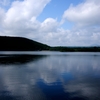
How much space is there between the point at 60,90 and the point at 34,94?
3.02 metres

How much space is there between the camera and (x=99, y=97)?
14336mm

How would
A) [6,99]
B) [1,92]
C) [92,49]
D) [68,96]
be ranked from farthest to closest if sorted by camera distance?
[92,49]
[1,92]
[68,96]
[6,99]

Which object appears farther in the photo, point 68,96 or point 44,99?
point 68,96

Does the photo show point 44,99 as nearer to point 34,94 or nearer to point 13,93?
point 34,94

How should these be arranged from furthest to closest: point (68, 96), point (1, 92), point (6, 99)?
point (1, 92), point (68, 96), point (6, 99)

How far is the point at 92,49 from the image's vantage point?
7495 inches

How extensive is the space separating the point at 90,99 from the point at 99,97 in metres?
1.11

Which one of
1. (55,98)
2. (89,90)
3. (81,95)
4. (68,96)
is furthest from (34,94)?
(89,90)

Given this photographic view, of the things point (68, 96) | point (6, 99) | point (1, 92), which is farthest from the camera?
point (1, 92)

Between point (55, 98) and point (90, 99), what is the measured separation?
9.54 ft

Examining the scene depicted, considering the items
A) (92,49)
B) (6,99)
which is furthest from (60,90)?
(92,49)

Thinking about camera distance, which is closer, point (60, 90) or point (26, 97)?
point (26, 97)

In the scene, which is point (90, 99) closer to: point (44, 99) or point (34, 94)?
point (44, 99)

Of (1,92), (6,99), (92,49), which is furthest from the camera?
(92,49)
